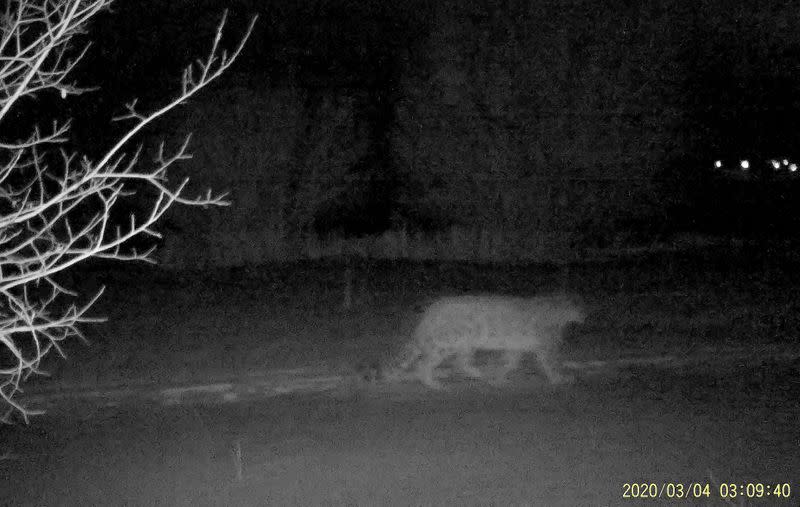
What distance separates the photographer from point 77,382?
11.4 m

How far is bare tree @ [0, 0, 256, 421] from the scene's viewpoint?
4527 millimetres

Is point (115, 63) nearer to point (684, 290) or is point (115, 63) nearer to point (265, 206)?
point (265, 206)

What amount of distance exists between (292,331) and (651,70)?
13.2 m

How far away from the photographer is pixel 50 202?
4.36 metres

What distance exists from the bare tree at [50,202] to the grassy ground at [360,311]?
1.14 meters

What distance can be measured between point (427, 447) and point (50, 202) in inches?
193

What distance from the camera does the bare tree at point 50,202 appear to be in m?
4.53

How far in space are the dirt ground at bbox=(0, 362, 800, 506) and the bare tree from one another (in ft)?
3.26

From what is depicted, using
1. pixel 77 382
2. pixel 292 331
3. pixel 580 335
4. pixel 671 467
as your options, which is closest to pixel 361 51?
pixel 292 331
